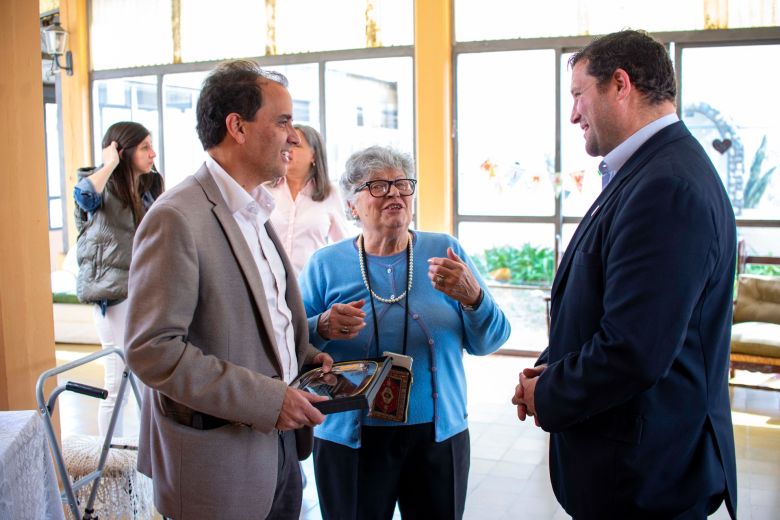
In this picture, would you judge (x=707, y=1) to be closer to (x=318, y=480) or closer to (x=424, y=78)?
(x=424, y=78)

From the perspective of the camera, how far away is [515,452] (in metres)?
4.54

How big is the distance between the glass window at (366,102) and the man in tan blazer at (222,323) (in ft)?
18.2

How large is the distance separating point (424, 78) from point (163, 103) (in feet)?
10.5

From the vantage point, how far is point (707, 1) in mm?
6371

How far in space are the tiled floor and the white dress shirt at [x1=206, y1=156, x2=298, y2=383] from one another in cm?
189

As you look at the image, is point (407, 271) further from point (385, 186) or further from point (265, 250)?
point (265, 250)

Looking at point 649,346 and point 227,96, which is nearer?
point 649,346

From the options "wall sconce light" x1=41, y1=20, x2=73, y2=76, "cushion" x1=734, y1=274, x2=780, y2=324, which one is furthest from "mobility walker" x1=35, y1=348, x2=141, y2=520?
"wall sconce light" x1=41, y1=20, x2=73, y2=76

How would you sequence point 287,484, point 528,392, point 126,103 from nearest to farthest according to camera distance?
point 528,392
point 287,484
point 126,103

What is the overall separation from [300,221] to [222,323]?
7.65 feet

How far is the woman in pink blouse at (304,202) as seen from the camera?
13.2 feet

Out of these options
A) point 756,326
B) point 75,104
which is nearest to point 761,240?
point 756,326

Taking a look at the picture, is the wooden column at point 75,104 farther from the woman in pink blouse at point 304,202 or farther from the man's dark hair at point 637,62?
the man's dark hair at point 637,62

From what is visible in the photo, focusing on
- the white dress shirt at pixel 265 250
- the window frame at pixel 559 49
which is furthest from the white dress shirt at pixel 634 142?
the window frame at pixel 559 49
